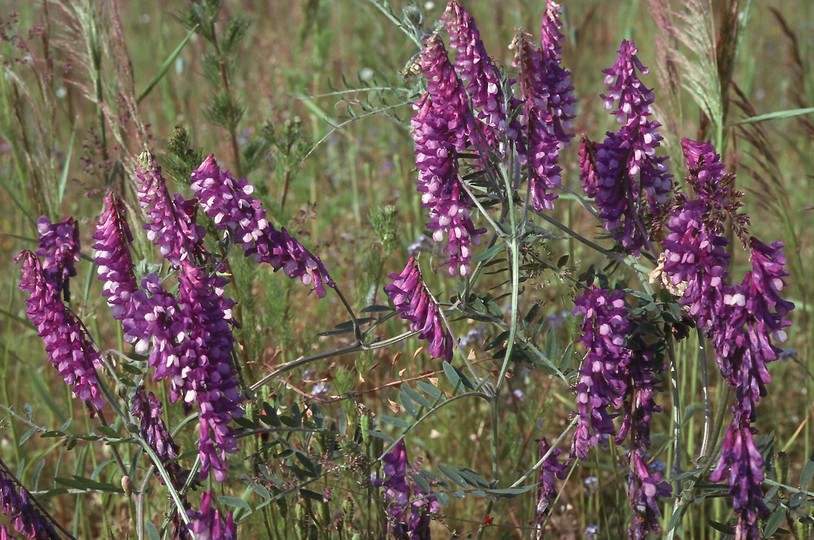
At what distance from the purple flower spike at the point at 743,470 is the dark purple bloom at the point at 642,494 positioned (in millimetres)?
222

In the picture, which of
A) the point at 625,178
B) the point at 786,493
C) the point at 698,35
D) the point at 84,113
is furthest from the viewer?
the point at 84,113

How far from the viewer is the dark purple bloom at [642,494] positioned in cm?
166

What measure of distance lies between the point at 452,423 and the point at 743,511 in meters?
1.36

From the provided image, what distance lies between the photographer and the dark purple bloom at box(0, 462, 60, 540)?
5.00 ft

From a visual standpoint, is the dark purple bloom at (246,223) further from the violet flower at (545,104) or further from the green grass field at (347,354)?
the violet flower at (545,104)

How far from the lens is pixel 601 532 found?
2354 millimetres

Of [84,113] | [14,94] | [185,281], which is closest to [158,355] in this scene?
[185,281]

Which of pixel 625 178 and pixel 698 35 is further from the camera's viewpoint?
pixel 698 35

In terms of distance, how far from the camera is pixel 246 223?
4.91 ft

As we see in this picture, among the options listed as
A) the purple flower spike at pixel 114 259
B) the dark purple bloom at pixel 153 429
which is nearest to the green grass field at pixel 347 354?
the dark purple bloom at pixel 153 429

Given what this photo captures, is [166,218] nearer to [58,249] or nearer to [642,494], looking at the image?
[58,249]

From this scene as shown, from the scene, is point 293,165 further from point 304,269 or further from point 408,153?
point 408,153

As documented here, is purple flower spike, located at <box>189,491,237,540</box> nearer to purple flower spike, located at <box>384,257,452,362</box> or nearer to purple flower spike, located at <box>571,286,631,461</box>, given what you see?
purple flower spike, located at <box>384,257,452,362</box>

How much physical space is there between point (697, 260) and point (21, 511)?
1.09m
